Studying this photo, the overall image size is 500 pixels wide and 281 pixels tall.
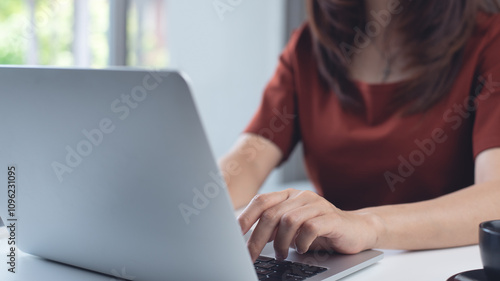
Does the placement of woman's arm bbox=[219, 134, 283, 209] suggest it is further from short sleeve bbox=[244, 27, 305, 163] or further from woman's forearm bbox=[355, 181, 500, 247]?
woman's forearm bbox=[355, 181, 500, 247]

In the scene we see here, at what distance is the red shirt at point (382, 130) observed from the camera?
49.6 inches

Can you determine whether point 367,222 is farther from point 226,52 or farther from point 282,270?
point 226,52

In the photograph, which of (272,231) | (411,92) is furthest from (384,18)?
(272,231)

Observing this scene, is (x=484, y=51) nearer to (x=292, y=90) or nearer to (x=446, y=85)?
(x=446, y=85)

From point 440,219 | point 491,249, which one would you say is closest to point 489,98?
point 440,219

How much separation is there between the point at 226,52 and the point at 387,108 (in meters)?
2.08

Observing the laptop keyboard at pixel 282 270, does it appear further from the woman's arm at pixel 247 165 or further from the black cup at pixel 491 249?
the woman's arm at pixel 247 165

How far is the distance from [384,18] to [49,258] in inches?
39.2

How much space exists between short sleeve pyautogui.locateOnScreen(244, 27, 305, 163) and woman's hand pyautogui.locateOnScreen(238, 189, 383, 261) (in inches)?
25.6

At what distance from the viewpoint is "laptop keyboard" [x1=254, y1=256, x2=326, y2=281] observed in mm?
673

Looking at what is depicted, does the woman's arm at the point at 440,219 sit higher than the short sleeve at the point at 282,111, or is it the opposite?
the short sleeve at the point at 282,111

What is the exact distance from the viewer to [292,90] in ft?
4.91

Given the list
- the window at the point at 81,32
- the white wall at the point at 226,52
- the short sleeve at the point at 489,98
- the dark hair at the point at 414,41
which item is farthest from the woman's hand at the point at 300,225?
the white wall at the point at 226,52

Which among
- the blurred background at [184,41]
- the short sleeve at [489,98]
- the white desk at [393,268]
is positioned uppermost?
the blurred background at [184,41]
